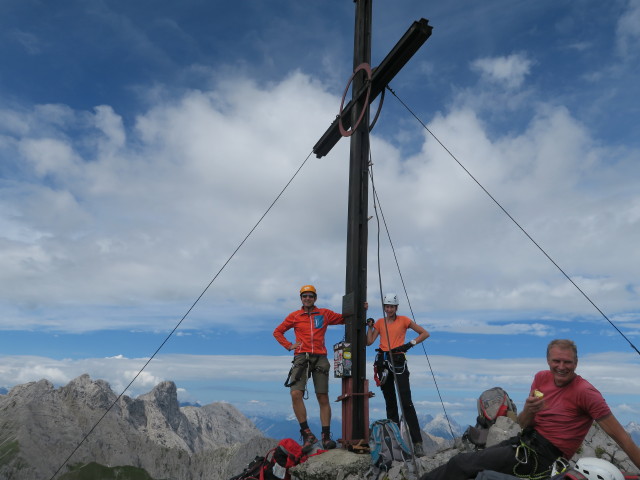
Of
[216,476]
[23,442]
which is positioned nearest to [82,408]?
[23,442]

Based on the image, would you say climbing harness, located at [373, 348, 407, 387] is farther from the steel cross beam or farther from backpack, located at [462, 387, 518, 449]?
the steel cross beam

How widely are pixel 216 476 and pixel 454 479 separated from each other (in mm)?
147490

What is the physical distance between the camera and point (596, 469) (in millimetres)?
4348

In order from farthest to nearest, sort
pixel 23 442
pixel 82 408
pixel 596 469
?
pixel 82 408 < pixel 23 442 < pixel 596 469

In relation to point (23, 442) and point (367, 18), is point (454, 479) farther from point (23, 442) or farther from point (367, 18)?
point (23, 442)

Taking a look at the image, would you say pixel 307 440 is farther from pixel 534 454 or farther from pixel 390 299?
pixel 534 454

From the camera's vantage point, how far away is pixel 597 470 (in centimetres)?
433

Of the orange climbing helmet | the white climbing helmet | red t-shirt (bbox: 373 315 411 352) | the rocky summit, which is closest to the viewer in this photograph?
the white climbing helmet

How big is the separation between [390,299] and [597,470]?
5565mm

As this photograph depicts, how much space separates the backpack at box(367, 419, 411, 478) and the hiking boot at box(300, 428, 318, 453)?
1.44m

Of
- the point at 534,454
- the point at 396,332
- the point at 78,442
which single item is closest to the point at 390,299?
the point at 396,332

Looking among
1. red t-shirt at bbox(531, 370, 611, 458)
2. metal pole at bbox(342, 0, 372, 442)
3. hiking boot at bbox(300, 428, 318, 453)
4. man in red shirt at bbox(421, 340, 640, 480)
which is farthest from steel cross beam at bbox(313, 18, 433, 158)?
hiking boot at bbox(300, 428, 318, 453)

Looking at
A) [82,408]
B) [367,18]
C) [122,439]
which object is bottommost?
[122,439]

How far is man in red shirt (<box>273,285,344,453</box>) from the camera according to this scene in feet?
31.0
